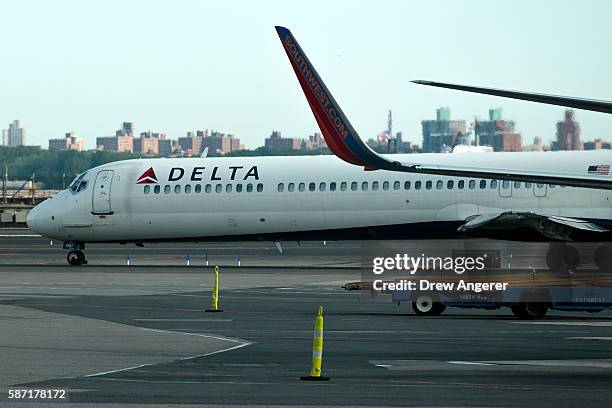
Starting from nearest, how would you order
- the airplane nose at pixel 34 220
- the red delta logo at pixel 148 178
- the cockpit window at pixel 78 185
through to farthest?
the red delta logo at pixel 148 178 < the cockpit window at pixel 78 185 < the airplane nose at pixel 34 220

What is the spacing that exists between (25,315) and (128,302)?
4408mm

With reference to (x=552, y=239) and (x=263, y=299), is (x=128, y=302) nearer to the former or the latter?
(x=263, y=299)

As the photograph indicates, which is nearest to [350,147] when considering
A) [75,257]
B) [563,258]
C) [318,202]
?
[563,258]

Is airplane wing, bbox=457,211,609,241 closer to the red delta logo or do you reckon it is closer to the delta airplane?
the delta airplane

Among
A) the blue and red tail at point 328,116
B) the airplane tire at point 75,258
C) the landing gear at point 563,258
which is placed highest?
the blue and red tail at point 328,116

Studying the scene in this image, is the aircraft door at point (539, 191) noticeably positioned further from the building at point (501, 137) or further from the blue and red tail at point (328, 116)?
the building at point (501, 137)

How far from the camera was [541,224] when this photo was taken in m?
38.5

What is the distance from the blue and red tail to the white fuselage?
20.4m

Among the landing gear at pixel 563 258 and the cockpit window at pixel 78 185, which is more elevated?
the cockpit window at pixel 78 185

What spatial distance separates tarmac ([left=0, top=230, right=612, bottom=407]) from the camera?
16.5 meters

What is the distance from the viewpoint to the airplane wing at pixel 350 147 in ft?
61.5

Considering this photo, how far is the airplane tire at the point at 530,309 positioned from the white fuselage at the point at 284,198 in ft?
44.6

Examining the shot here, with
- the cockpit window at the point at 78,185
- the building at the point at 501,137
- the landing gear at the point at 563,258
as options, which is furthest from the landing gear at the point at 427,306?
the building at the point at 501,137

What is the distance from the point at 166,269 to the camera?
1884 inches
